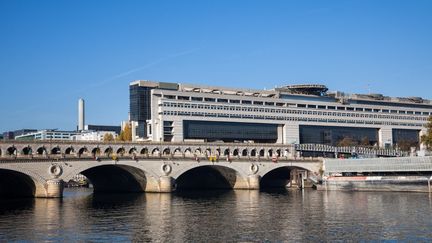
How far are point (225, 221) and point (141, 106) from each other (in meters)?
114

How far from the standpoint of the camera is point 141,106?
589 feet

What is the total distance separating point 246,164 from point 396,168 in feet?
112

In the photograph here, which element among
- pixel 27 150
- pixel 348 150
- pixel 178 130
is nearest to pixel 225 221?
pixel 27 150

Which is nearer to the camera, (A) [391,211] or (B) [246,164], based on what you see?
(A) [391,211]

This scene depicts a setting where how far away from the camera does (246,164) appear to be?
466 ft

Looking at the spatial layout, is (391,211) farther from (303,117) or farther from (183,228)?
(303,117)

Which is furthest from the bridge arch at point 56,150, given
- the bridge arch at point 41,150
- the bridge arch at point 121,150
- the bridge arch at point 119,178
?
the bridge arch at point 121,150

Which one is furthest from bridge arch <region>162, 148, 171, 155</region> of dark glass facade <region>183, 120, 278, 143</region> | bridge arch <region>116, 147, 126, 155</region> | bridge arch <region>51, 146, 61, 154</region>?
dark glass facade <region>183, 120, 278, 143</region>

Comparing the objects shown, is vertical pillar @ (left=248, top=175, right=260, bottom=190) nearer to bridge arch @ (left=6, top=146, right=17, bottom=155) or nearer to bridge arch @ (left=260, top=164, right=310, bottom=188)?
bridge arch @ (left=260, top=164, right=310, bottom=188)

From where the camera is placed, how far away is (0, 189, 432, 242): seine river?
56.1m

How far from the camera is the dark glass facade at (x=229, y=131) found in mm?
179500

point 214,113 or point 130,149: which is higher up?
point 214,113

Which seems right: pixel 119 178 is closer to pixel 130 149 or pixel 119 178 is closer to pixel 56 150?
pixel 130 149

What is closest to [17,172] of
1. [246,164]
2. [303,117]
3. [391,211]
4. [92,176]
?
[92,176]
